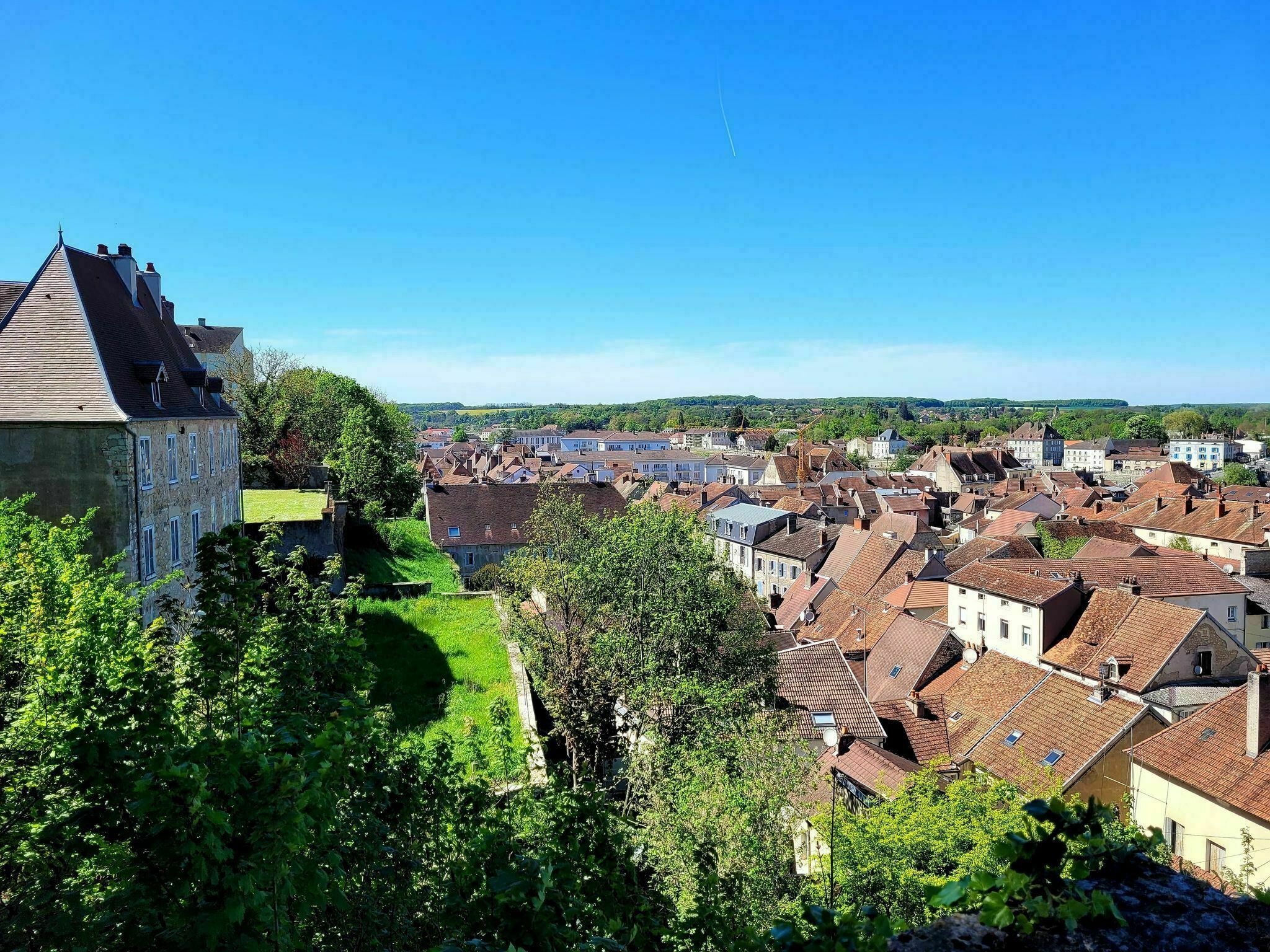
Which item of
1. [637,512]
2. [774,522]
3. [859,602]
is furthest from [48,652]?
[774,522]

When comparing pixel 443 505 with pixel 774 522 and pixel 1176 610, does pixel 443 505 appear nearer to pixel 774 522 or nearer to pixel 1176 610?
pixel 774 522

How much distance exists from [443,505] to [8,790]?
45.3 meters

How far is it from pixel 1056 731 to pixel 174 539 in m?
26.6

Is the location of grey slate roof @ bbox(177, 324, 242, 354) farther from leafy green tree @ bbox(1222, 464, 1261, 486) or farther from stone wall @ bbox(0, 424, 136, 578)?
leafy green tree @ bbox(1222, 464, 1261, 486)

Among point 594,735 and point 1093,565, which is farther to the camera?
point 1093,565

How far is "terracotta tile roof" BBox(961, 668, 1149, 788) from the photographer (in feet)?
72.7

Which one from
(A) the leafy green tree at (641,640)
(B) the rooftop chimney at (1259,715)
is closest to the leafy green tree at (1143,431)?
(B) the rooftop chimney at (1259,715)

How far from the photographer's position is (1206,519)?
62312mm

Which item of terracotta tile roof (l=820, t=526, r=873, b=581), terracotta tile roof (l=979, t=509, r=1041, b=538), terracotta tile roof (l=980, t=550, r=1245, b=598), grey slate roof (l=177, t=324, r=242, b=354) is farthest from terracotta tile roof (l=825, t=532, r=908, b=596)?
grey slate roof (l=177, t=324, r=242, b=354)

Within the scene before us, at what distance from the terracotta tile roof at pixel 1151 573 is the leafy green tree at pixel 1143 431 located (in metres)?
175

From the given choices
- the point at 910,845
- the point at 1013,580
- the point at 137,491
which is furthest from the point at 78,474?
the point at 1013,580

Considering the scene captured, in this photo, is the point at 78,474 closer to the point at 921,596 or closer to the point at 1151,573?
the point at 921,596

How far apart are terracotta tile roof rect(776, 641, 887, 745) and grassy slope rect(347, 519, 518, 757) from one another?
29.6 feet

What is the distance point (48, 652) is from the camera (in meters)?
7.93
